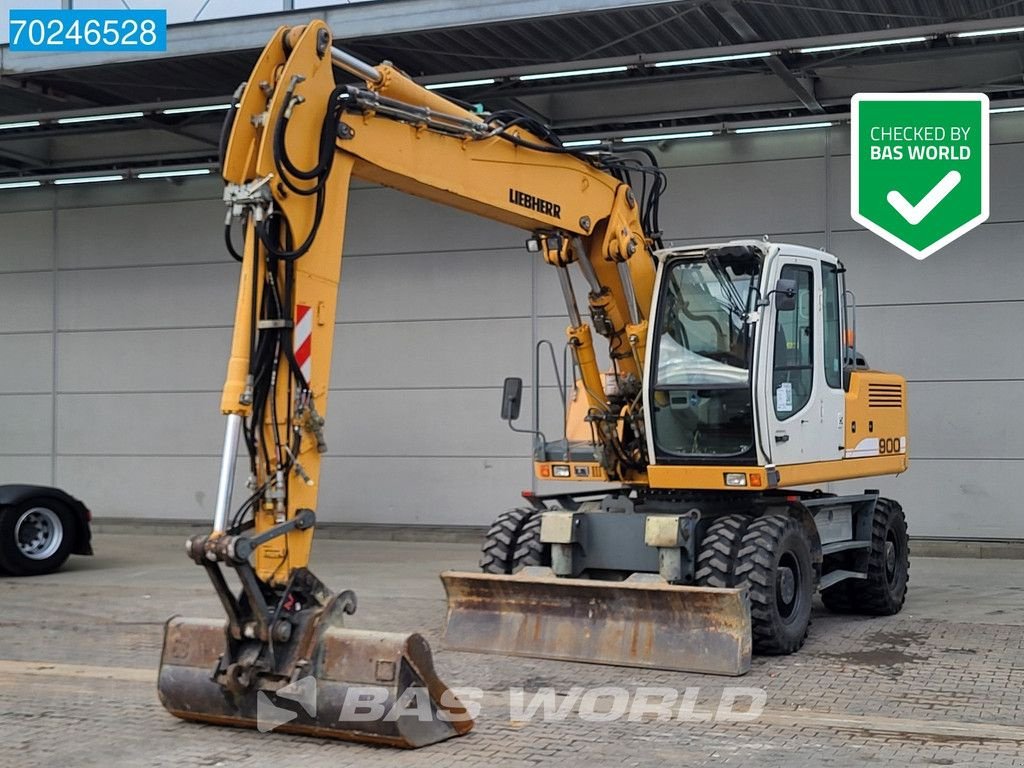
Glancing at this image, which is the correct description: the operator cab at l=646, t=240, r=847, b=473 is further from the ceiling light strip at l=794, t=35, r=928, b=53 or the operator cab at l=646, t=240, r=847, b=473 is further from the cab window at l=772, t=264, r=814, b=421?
the ceiling light strip at l=794, t=35, r=928, b=53

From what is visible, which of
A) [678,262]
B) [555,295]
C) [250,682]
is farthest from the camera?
[555,295]

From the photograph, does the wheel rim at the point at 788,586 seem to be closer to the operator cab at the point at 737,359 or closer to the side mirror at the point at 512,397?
the operator cab at the point at 737,359

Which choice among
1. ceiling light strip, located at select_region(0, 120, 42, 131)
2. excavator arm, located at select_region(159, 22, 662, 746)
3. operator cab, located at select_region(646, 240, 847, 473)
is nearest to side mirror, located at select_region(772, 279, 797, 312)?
operator cab, located at select_region(646, 240, 847, 473)

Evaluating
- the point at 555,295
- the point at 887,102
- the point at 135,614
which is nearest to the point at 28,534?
the point at 135,614

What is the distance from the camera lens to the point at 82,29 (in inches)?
563

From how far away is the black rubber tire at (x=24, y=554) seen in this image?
46.0 ft

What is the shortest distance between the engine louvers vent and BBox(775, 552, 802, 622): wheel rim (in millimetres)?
2048

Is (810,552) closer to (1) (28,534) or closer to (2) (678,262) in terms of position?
(2) (678,262)

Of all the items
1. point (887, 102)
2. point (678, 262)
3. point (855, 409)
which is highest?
point (887, 102)

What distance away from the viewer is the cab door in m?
9.45

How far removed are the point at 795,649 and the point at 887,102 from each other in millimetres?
8412

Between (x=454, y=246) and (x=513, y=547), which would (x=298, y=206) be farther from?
(x=454, y=246)

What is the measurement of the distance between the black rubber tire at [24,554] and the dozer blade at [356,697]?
7.93 meters

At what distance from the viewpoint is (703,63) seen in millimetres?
14773
